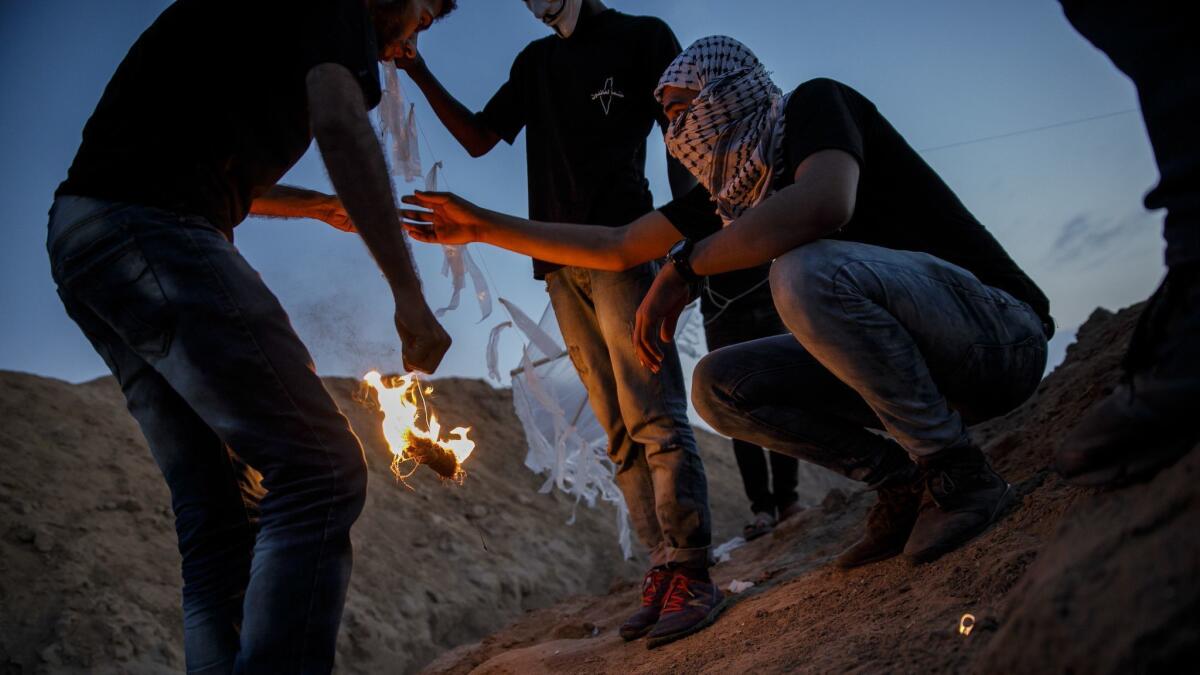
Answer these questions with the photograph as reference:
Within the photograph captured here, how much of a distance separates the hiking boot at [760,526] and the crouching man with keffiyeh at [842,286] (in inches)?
85.4

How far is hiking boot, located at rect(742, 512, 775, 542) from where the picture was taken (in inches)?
171

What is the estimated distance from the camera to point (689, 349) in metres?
4.70

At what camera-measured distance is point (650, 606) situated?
2.51 meters

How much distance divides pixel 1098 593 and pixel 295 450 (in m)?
1.37

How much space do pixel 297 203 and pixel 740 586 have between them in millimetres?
2005

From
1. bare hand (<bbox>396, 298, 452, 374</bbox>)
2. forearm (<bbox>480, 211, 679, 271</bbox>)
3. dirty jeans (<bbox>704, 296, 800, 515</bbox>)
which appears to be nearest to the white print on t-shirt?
forearm (<bbox>480, 211, 679, 271</bbox>)

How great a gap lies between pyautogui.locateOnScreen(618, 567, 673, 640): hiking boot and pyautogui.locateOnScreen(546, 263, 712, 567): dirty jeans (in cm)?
6

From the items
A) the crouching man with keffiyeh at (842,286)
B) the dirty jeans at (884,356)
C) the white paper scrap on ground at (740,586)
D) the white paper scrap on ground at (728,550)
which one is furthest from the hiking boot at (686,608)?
the white paper scrap on ground at (728,550)

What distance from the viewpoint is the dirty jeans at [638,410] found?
251 cm

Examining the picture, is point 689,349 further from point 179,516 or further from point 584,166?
point 179,516

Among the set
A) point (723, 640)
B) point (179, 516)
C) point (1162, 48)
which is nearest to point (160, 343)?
point (179, 516)

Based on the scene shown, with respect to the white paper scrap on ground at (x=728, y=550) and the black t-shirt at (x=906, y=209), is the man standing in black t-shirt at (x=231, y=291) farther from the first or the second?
the white paper scrap on ground at (x=728, y=550)

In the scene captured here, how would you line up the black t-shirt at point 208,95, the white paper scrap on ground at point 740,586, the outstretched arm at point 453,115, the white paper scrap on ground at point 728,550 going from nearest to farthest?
1. the black t-shirt at point 208,95
2. the white paper scrap on ground at point 740,586
3. the outstretched arm at point 453,115
4. the white paper scrap on ground at point 728,550

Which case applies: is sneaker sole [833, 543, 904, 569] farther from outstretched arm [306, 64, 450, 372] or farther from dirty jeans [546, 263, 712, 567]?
outstretched arm [306, 64, 450, 372]
